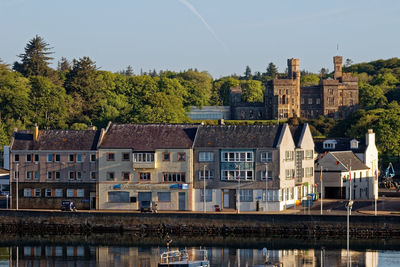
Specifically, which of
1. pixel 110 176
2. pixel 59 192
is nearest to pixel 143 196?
pixel 110 176

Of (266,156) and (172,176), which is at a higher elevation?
(266,156)

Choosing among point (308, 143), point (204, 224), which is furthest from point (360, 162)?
point (204, 224)

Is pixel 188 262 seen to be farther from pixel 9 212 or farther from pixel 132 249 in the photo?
pixel 9 212

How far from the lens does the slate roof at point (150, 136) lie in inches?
4402

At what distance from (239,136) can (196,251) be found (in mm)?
23082

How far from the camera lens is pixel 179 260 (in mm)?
84812

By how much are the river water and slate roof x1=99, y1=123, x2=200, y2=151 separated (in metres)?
14.6

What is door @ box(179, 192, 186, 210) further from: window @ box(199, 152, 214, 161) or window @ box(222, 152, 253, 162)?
window @ box(222, 152, 253, 162)

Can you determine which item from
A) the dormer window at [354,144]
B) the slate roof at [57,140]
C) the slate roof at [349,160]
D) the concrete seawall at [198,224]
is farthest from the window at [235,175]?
the dormer window at [354,144]

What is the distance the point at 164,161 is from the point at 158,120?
73.2 meters

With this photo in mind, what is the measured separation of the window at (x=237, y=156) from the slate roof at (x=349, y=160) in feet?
58.6

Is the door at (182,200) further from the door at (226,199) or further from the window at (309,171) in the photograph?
the window at (309,171)

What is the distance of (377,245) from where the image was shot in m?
93.8

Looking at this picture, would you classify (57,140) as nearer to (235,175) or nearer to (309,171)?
(235,175)
